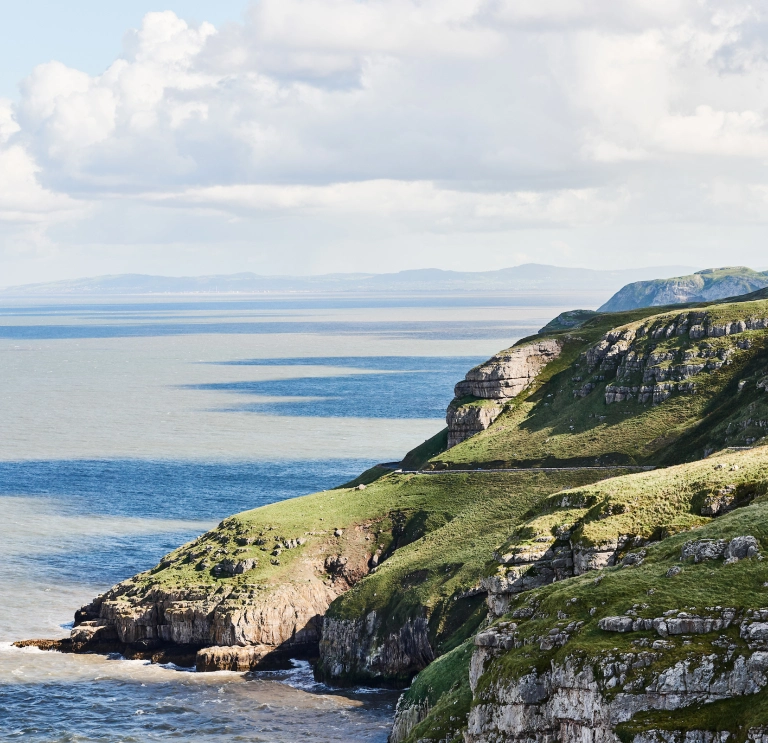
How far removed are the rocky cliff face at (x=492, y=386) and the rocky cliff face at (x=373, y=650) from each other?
52.0m

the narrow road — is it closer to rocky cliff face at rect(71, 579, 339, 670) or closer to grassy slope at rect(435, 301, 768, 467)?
grassy slope at rect(435, 301, 768, 467)

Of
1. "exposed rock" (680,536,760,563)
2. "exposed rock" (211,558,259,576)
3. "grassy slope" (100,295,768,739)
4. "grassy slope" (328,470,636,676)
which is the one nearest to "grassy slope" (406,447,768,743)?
"exposed rock" (680,536,760,563)

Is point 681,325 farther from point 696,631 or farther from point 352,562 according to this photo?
point 696,631

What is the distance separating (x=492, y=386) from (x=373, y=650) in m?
61.8

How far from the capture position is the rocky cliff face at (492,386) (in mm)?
156500

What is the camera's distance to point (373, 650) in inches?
4107

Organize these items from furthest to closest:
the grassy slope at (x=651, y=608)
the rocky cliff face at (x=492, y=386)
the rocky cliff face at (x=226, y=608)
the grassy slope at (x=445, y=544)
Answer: the rocky cliff face at (x=492, y=386)
the rocky cliff face at (x=226, y=608)
the grassy slope at (x=445, y=544)
the grassy slope at (x=651, y=608)

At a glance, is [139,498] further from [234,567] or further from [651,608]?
[651,608]

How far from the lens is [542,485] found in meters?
129

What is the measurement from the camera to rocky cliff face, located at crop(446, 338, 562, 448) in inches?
6161

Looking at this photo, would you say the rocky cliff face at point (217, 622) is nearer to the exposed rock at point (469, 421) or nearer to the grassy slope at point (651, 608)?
the grassy slope at point (651, 608)

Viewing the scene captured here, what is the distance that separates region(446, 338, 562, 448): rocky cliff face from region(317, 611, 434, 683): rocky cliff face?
52.0 meters

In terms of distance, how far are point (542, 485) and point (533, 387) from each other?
35.1m

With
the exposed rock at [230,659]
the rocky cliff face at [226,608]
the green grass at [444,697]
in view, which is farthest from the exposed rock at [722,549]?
the rocky cliff face at [226,608]
